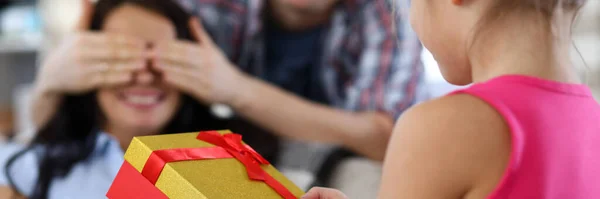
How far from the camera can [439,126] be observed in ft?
1.14

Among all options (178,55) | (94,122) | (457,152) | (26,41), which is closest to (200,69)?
(178,55)

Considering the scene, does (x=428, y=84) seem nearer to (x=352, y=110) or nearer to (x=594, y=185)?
(x=352, y=110)

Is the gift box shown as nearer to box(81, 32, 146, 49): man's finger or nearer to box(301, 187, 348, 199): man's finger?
box(301, 187, 348, 199): man's finger

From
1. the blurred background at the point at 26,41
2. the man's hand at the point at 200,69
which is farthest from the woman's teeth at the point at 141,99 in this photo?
the blurred background at the point at 26,41

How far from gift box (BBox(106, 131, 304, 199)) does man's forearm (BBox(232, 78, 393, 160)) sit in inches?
16.6

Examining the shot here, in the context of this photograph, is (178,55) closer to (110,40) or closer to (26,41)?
(110,40)

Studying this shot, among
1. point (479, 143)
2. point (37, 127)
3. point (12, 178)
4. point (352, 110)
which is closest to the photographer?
point (479, 143)

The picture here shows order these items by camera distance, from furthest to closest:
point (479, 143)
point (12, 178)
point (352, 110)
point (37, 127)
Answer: point (352, 110) < point (37, 127) < point (12, 178) < point (479, 143)

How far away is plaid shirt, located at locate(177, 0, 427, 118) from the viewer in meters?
0.92

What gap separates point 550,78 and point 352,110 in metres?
0.57

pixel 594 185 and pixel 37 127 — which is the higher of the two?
pixel 594 185

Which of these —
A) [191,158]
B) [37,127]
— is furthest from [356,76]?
[191,158]

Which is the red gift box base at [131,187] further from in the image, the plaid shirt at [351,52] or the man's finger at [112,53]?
the plaid shirt at [351,52]

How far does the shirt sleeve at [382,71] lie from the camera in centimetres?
92
